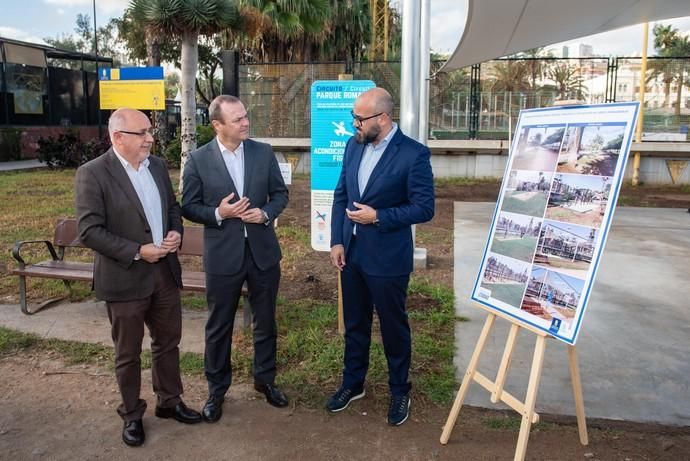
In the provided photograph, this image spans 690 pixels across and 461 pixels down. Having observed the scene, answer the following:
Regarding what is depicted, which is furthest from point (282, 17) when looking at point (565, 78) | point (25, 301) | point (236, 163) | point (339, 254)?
point (339, 254)

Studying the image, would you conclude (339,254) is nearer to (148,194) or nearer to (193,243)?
(148,194)

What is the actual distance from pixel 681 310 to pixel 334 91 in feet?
12.3

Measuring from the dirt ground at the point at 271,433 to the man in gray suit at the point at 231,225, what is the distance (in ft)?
0.71

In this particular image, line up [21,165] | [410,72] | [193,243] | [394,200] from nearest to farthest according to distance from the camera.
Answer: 1. [394,200]
2. [193,243]
3. [410,72]
4. [21,165]

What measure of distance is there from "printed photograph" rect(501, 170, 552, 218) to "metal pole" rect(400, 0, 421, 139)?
270 centimetres

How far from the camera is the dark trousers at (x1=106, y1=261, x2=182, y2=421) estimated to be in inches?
124

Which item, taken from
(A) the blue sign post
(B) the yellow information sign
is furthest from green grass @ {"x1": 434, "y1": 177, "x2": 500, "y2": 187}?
(A) the blue sign post

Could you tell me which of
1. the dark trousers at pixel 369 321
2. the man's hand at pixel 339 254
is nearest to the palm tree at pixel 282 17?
the man's hand at pixel 339 254

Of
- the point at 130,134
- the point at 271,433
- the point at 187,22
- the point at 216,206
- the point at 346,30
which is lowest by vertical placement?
the point at 271,433

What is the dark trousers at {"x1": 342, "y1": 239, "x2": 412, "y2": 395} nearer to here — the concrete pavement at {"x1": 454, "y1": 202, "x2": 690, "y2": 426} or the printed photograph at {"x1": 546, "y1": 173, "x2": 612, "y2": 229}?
the concrete pavement at {"x1": 454, "y1": 202, "x2": 690, "y2": 426}

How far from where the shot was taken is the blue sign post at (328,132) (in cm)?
466

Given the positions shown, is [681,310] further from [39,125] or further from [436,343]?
[39,125]

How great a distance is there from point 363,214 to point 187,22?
8566 millimetres

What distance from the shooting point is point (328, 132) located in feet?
15.7
